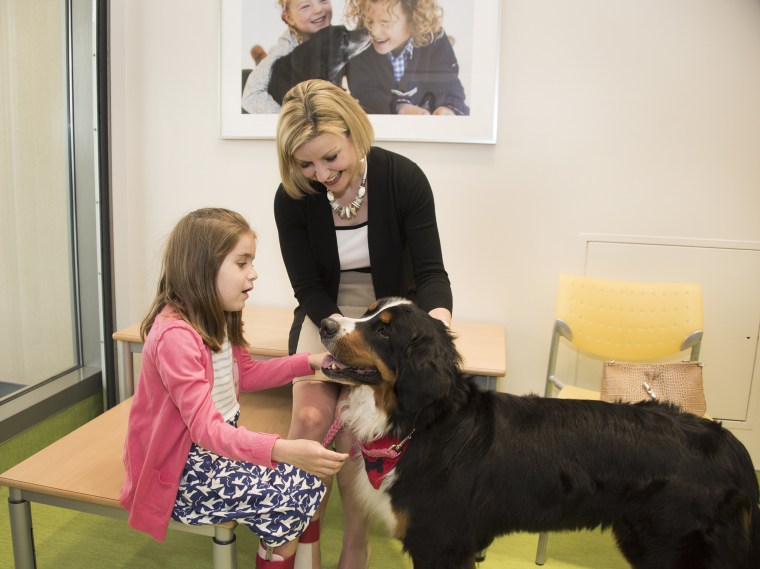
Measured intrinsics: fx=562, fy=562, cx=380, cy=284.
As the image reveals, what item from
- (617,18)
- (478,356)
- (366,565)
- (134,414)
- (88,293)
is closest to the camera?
(134,414)

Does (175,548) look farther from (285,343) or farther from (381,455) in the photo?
(381,455)

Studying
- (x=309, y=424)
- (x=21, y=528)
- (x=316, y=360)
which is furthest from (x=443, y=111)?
(x=21, y=528)

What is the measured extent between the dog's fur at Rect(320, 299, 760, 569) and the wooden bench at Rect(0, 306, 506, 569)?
0.43 metres

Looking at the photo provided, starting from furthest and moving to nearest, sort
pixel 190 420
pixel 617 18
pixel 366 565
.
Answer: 1. pixel 617 18
2. pixel 366 565
3. pixel 190 420

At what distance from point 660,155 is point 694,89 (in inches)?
11.4

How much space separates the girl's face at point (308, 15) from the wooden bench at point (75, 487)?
186 centimetres

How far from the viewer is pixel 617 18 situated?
2.35 meters

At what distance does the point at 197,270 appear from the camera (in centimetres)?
144

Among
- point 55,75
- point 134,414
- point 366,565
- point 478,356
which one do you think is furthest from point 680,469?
point 55,75

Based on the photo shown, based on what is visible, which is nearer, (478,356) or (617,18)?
(478,356)

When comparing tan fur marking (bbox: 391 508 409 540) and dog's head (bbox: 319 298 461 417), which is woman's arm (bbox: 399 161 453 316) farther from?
tan fur marking (bbox: 391 508 409 540)

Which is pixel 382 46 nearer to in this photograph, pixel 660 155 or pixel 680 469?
pixel 660 155

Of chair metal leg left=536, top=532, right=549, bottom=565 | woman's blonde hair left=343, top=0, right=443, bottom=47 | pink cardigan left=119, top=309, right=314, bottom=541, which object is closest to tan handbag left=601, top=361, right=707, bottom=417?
chair metal leg left=536, top=532, right=549, bottom=565

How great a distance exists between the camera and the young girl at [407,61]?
242 cm
